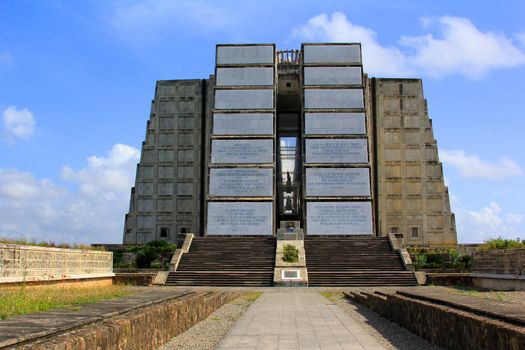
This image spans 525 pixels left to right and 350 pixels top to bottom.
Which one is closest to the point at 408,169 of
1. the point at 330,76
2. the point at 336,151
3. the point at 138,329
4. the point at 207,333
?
the point at 336,151

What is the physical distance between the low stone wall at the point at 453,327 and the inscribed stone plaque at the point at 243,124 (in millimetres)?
38295

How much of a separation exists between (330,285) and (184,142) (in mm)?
29627

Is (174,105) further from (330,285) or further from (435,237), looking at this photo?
(330,285)

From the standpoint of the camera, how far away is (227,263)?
34.5 meters

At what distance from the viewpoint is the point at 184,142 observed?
186 feet

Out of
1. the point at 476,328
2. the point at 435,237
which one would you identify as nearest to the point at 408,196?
the point at 435,237

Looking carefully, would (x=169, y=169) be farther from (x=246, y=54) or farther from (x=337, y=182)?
(x=337, y=182)

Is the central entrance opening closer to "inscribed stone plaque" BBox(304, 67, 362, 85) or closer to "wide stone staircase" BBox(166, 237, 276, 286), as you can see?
"inscribed stone plaque" BBox(304, 67, 362, 85)

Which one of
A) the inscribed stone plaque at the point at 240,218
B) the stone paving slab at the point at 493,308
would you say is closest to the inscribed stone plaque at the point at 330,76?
the inscribed stone plaque at the point at 240,218

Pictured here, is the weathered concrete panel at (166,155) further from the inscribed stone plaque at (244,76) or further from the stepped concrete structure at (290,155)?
the inscribed stone plaque at (244,76)

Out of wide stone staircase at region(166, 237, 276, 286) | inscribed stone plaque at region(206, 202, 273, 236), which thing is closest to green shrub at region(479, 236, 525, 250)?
wide stone staircase at region(166, 237, 276, 286)

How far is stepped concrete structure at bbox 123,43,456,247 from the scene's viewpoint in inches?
1912

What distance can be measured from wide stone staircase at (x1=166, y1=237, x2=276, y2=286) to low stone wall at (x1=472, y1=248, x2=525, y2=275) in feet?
32.8

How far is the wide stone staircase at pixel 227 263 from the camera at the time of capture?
30.7 m
